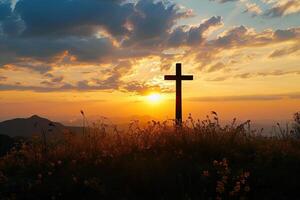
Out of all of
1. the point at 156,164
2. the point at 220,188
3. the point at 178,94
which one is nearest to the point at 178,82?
the point at 178,94

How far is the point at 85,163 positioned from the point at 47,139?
9.21ft

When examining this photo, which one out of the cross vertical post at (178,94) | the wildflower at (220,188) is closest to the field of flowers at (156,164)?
the wildflower at (220,188)

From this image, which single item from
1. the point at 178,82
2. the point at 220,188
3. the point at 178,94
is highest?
the point at 178,82

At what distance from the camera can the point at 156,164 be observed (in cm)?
1038

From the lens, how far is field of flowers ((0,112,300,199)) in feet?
30.4

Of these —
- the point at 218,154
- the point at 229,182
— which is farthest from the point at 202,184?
the point at 218,154

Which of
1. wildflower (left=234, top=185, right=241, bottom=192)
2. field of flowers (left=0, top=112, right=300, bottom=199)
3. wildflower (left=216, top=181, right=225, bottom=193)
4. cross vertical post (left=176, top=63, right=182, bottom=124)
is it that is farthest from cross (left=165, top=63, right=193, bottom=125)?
wildflower (left=234, top=185, right=241, bottom=192)

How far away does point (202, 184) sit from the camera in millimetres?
9320

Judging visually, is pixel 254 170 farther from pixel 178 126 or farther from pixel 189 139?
pixel 178 126

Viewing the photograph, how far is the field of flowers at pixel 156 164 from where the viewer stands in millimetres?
9258

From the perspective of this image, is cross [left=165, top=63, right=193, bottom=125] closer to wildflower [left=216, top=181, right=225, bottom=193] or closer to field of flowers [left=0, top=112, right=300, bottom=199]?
field of flowers [left=0, top=112, right=300, bottom=199]

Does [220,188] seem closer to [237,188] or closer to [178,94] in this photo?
[237,188]

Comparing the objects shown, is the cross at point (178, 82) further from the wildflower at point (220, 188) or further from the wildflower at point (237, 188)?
the wildflower at point (237, 188)

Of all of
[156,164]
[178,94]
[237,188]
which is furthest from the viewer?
[178,94]
